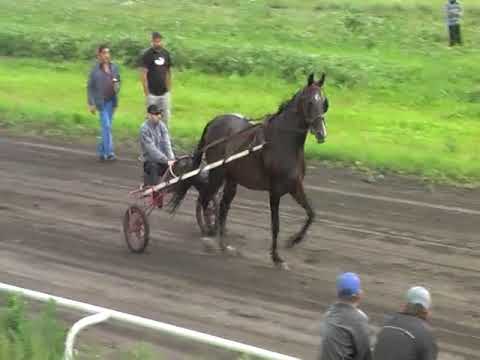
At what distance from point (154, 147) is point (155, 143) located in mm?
127

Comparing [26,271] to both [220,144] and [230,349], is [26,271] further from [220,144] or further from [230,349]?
[230,349]

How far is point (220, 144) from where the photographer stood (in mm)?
12727

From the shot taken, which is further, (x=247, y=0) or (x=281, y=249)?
(x=247, y=0)

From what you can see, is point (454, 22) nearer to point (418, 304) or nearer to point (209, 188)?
point (209, 188)

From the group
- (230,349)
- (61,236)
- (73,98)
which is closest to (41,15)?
(73,98)

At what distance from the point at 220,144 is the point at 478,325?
3965mm

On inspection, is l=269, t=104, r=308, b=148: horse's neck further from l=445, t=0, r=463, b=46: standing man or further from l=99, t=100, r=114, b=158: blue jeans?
l=445, t=0, r=463, b=46: standing man

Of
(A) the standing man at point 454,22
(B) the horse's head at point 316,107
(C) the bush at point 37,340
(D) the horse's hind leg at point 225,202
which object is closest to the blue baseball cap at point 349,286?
(C) the bush at point 37,340

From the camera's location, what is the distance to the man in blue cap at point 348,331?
23.2 ft

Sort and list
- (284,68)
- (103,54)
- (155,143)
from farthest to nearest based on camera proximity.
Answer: (284,68) < (103,54) < (155,143)

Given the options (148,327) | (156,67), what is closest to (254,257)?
(148,327)

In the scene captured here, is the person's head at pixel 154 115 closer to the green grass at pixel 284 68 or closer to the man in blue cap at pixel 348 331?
the green grass at pixel 284 68

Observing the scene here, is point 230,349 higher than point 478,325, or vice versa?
point 230,349

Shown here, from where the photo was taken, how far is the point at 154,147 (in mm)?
12797
